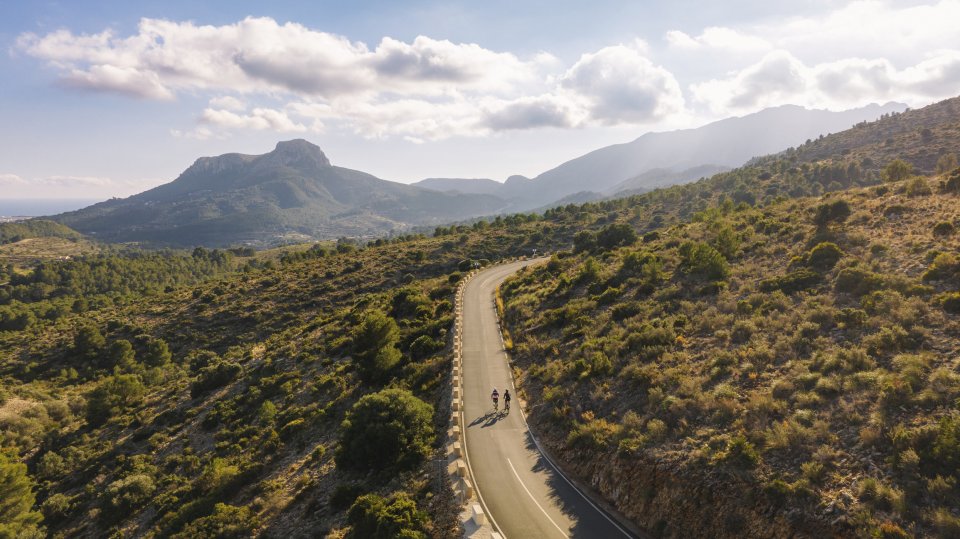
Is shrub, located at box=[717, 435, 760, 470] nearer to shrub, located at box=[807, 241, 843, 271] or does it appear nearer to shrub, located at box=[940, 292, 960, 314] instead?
shrub, located at box=[940, 292, 960, 314]

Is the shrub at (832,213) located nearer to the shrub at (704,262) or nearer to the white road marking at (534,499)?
the shrub at (704,262)

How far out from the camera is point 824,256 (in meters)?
32.7

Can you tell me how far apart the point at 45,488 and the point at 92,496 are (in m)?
7.53

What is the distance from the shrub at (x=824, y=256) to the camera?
3207cm

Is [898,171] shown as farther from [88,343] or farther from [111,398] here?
[88,343]

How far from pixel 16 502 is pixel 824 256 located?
6374 centimetres

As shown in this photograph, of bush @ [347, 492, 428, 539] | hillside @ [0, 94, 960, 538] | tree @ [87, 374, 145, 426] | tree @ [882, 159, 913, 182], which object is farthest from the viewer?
tree @ [882, 159, 913, 182]

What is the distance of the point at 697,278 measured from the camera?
3831cm

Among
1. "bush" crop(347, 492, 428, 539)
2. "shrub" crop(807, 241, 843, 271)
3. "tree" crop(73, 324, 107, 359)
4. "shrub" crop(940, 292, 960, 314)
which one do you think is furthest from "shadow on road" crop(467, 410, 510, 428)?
"tree" crop(73, 324, 107, 359)

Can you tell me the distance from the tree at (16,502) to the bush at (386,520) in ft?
93.2

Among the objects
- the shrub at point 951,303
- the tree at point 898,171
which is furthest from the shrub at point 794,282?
the tree at point 898,171

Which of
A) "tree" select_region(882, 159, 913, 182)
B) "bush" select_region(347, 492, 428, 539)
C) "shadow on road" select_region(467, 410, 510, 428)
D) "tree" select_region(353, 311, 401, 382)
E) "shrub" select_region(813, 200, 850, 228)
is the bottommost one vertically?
"shadow on road" select_region(467, 410, 510, 428)

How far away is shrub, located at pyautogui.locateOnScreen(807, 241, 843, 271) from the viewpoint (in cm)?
3207

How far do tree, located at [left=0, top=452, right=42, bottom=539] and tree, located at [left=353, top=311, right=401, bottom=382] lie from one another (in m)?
24.2
